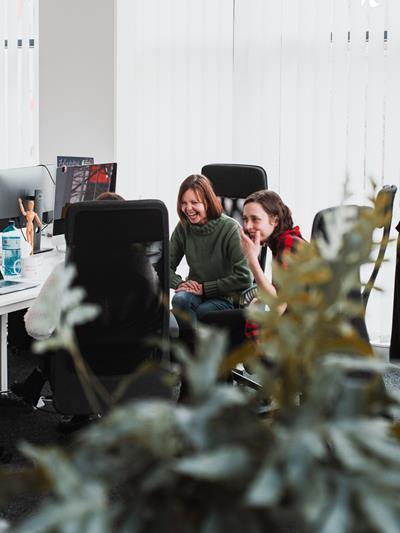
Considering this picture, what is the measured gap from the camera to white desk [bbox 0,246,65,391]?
352 cm

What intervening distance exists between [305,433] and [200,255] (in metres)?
3.59

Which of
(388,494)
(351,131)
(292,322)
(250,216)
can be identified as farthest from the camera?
(351,131)

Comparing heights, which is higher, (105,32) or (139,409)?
(105,32)

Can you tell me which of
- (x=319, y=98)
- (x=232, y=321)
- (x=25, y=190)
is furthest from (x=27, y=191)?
(x=319, y=98)

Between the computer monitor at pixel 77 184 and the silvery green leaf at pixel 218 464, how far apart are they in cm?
388

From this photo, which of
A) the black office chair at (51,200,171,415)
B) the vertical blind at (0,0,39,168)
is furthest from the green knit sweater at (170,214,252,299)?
the vertical blind at (0,0,39,168)

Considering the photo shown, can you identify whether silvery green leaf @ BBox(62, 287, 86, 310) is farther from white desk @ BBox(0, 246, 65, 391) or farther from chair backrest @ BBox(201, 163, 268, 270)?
chair backrest @ BBox(201, 163, 268, 270)

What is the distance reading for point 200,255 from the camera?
4262mm

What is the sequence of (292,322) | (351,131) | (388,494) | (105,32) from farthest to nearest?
(105,32) < (351,131) < (292,322) < (388,494)

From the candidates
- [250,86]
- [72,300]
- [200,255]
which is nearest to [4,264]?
[200,255]

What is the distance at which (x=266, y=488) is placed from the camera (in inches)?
25.5

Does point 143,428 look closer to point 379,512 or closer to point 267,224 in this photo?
point 379,512

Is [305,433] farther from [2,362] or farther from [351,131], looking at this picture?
[351,131]

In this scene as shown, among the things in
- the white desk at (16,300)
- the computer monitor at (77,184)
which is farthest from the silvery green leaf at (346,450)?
the computer monitor at (77,184)
